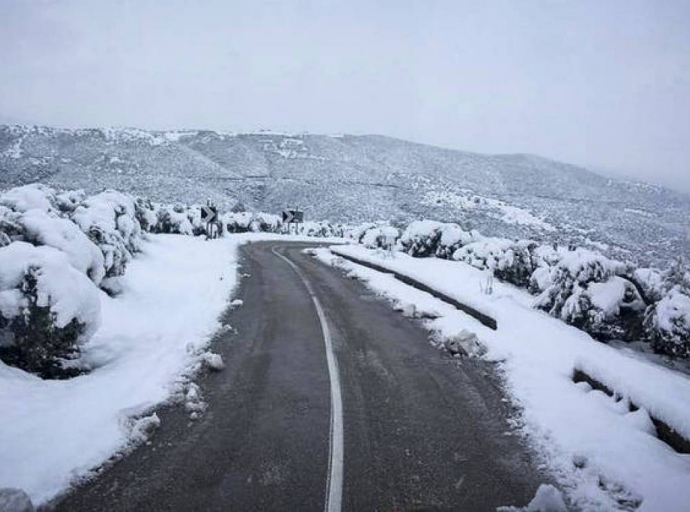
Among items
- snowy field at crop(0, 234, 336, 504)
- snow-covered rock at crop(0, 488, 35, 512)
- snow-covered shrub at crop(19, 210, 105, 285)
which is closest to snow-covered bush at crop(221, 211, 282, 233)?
snowy field at crop(0, 234, 336, 504)

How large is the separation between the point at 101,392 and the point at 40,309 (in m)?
1.29

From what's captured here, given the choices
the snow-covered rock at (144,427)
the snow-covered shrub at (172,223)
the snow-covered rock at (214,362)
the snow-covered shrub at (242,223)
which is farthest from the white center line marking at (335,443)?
the snow-covered shrub at (242,223)

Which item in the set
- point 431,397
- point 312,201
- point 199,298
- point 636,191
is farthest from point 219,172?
point 431,397

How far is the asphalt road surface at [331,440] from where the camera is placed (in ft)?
14.7

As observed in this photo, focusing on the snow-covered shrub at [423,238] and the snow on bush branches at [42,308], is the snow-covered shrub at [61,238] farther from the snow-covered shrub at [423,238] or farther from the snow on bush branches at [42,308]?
the snow-covered shrub at [423,238]

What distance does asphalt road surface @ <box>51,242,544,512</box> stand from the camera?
4.47 metres

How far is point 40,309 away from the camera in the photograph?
665 centimetres

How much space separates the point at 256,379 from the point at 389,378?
1.88m

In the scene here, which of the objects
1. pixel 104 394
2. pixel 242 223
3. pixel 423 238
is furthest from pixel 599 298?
pixel 242 223

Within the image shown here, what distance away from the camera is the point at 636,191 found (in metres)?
117

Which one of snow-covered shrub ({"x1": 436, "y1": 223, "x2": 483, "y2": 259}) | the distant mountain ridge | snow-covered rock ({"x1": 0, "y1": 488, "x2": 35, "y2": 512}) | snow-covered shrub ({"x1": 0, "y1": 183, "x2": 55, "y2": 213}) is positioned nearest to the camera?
→ snow-covered rock ({"x1": 0, "y1": 488, "x2": 35, "y2": 512})

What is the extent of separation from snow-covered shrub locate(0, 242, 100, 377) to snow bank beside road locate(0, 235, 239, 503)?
0.30 m

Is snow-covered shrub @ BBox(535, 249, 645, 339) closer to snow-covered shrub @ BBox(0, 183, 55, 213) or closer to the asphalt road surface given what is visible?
the asphalt road surface

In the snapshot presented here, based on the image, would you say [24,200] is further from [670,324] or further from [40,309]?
[670,324]
